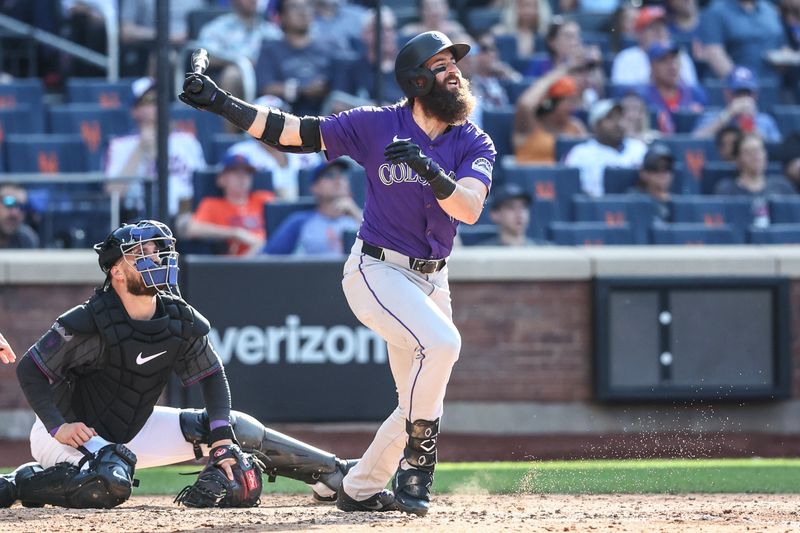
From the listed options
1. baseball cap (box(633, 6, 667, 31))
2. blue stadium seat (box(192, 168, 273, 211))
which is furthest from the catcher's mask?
baseball cap (box(633, 6, 667, 31))

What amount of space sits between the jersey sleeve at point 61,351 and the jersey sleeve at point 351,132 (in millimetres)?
1203

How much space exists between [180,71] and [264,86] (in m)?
0.76

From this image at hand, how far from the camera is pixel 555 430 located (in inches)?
377

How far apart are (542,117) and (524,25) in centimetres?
177

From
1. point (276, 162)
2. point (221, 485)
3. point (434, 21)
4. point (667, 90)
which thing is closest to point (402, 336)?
point (221, 485)

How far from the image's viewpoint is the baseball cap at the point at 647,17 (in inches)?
500

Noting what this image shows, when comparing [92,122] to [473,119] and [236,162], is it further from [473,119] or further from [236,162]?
[473,119]

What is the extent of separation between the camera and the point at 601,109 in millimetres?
11359

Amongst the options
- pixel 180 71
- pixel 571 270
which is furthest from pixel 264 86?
pixel 571 270

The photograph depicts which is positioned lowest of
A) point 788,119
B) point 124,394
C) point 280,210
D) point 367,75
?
point 124,394

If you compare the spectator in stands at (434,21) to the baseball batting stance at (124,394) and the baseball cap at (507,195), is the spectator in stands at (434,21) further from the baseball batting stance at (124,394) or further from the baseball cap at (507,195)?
the baseball batting stance at (124,394)

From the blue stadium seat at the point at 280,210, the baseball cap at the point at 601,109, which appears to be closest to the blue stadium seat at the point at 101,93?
the blue stadium seat at the point at 280,210

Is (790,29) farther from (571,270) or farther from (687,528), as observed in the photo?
(687,528)

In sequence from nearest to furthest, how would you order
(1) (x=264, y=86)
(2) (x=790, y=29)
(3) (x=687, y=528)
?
(3) (x=687, y=528) < (1) (x=264, y=86) < (2) (x=790, y=29)
